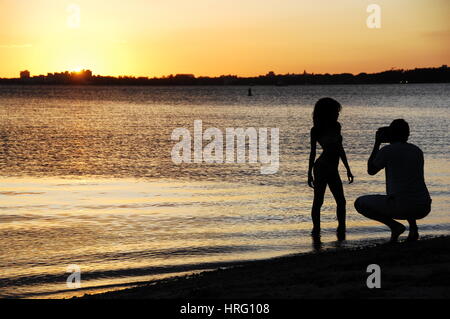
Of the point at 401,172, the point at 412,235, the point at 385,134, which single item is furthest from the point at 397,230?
the point at 385,134

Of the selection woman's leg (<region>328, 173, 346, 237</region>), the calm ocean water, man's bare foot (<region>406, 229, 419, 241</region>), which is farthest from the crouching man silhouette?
the calm ocean water

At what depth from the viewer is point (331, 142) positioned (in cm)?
1016

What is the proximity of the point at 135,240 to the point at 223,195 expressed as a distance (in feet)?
18.9

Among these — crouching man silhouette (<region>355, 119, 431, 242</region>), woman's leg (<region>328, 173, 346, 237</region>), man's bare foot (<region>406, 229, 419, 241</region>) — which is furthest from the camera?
woman's leg (<region>328, 173, 346, 237</region>)

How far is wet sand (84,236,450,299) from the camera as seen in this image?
6.50m

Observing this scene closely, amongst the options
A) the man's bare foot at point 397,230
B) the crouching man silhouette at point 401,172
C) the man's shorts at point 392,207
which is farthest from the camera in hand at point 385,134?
the man's bare foot at point 397,230

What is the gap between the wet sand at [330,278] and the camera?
650cm

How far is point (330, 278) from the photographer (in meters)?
7.19

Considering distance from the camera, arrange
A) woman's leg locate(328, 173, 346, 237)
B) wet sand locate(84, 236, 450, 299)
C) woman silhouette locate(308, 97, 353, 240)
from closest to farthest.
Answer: wet sand locate(84, 236, 450, 299) < woman silhouette locate(308, 97, 353, 240) < woman's leg locate(328, 173, 346, 237)

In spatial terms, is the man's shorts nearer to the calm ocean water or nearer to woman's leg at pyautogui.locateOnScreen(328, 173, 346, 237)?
woman's leg at pyautogui.locateOnScreen(328, 173, 346, 237)

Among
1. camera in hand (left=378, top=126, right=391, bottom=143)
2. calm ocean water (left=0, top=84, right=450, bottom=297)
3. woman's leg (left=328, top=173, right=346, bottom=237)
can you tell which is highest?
camera in hand (left=378, top=126, right=391, bottom=143)

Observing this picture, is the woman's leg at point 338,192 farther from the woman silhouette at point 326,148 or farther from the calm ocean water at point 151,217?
the calm ocean water at point 151,217

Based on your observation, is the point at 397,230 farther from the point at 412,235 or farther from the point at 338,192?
the point at 338,192
